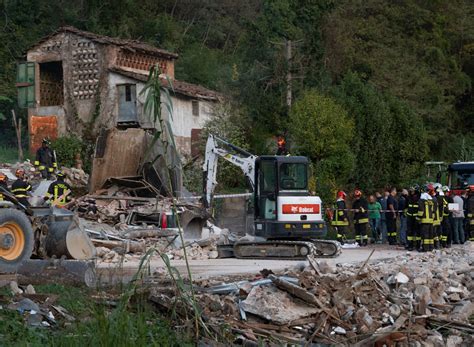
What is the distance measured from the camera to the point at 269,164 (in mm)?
24297

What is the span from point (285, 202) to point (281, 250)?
4.09 feet

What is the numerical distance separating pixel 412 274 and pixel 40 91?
31330 mm

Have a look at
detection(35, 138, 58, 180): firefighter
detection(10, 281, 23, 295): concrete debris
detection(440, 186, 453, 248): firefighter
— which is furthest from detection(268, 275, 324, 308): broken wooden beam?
detection(35, 138, 58, 180): firefighter

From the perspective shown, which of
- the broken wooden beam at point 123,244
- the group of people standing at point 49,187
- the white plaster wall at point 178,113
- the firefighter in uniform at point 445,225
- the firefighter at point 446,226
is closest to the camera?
the group of people standing at point 49,187

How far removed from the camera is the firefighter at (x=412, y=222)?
26.5m

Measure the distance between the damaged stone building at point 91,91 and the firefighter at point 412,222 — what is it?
57.4 ft

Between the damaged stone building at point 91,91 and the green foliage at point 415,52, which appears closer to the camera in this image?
the damaged stone building at point 91,91

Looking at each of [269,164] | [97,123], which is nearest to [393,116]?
[97,123]

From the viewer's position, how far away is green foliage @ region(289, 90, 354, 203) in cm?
3922

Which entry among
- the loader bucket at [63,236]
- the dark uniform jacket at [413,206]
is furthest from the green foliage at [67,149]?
the loader bucket at [63,236]

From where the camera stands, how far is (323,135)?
39188mm

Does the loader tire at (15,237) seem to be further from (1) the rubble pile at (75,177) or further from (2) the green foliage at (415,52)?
(2) the green foliage at (415,52)

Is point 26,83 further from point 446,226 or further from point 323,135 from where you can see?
point 446,226

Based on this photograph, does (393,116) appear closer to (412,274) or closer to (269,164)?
(269,164)
